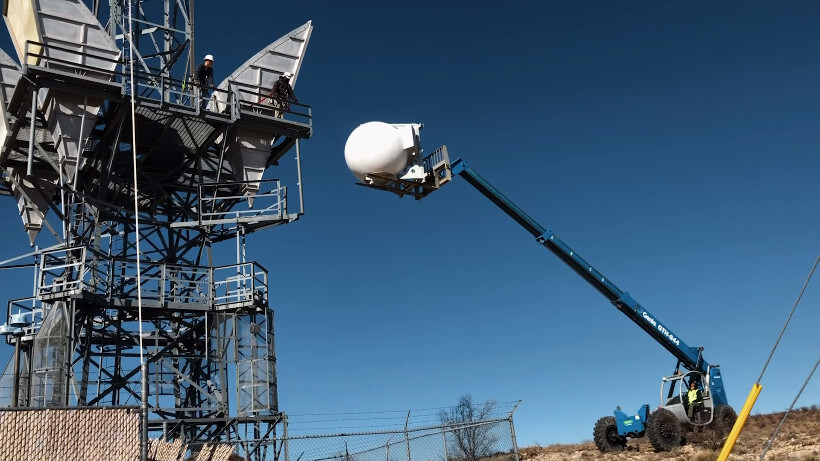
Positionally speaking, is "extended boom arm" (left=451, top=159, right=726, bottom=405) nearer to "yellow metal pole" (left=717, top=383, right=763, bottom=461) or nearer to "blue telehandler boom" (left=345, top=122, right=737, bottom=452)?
"blue telehandler boom" (left=345, top=122, right=737, bottom=452)

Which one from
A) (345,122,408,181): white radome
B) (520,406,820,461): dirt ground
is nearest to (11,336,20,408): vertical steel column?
(345,122,408,181): white radome

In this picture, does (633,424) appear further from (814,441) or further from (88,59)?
(88,59)

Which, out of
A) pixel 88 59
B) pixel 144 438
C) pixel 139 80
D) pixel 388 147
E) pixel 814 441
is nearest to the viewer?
pixel 144 438

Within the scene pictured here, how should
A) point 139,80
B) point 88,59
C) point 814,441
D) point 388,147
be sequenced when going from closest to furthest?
point 388,147, point 814,441, point 88,59, point 139,80

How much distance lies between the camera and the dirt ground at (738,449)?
2047 cm

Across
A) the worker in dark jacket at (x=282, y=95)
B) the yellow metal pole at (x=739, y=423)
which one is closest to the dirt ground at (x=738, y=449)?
the yellow metal pole at (x=739, y=423)

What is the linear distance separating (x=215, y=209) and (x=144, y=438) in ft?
60.6

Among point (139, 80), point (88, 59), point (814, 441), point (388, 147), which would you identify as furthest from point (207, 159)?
point (814, 441)

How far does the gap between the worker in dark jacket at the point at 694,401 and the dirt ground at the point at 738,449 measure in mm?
1178

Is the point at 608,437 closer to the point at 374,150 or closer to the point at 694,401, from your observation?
the point at 694,401

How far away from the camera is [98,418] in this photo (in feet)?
45.8

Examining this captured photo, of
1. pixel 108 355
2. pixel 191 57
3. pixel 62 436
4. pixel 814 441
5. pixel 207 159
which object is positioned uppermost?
pixel 191 57

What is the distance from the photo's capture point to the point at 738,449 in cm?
2192

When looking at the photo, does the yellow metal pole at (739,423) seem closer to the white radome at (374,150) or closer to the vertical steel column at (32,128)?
the white radome at (374,150)
